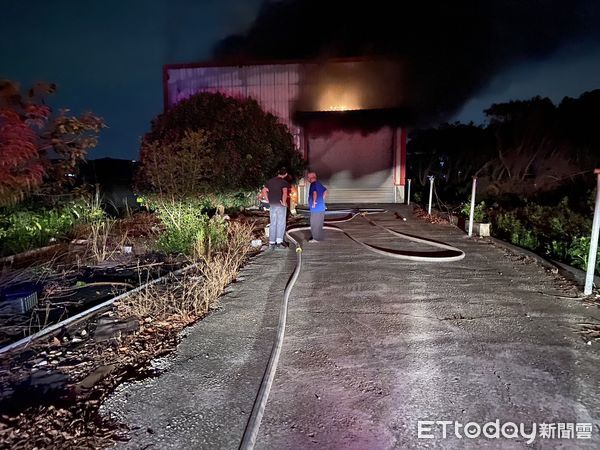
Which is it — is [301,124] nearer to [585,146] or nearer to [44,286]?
[585,146]

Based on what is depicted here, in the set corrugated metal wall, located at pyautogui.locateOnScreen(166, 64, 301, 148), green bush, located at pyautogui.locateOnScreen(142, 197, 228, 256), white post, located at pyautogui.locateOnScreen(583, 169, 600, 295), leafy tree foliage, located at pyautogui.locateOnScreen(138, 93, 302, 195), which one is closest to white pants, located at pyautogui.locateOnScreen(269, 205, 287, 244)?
green bush, located at pyautogui.locateOnScreen(142, 197, 228, 256)

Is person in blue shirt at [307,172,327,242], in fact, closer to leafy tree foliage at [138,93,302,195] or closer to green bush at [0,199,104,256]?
leafy tree foliage at [138,93,302,195]

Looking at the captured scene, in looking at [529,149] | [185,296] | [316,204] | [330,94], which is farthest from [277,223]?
[529,149]

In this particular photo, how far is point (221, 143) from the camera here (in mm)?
13016

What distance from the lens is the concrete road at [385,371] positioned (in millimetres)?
2598

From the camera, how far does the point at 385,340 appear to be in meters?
3.89

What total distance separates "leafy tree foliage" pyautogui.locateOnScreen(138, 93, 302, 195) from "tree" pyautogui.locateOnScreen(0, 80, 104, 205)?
187 inches

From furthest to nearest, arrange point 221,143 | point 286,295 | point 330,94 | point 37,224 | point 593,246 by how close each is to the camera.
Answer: point 330,94
point 221,143
point 37,224
point 286,295
point 593,246

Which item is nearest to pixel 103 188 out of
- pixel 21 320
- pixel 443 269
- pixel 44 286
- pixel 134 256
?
pixel 134 256

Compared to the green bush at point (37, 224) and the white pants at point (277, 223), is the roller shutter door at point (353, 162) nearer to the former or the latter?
the white pants at point (277, 223)

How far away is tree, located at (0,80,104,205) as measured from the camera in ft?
12.7

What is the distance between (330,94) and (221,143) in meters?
9.03

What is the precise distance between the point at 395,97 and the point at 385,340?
18.3m

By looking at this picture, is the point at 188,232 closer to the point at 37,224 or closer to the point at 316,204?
the point at 316,204
